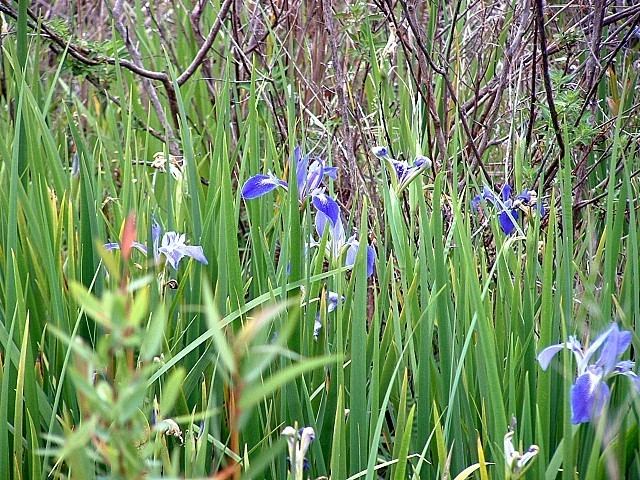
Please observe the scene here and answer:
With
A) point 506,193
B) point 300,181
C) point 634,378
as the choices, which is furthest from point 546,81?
point 634,378

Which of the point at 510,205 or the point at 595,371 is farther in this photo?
the point at 510,205

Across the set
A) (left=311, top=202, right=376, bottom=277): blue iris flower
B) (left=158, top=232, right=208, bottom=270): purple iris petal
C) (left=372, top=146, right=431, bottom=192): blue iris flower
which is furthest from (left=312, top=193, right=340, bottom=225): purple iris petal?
(left=158, top=232, right=208, bottom=270): purple iris petal

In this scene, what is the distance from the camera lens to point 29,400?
1104 millimetres

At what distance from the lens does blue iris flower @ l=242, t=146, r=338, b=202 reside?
4.40ft

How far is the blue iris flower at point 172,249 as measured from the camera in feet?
4.02

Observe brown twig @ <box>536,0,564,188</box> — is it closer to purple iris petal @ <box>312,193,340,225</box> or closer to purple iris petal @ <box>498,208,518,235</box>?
purple iris petal @ <box>498,208,518,235</box>

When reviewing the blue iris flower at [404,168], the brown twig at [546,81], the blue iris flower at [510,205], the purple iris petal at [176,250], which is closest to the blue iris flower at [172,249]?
the purple iris petal at [176,250]

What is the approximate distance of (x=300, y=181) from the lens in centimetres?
140

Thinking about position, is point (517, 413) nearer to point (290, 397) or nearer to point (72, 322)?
point (290, 397)

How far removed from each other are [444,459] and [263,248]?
1.58ft

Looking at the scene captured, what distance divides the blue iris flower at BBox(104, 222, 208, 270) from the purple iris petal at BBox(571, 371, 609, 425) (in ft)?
1.80

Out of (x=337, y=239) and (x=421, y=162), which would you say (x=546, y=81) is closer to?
(x=421, y=162)

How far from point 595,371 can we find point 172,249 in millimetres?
632

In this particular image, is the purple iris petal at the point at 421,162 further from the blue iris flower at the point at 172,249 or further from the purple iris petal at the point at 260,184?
the blue iris flower at the point at 172,249
